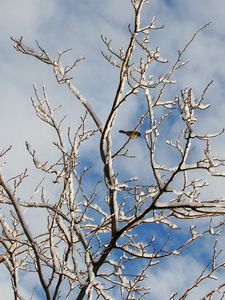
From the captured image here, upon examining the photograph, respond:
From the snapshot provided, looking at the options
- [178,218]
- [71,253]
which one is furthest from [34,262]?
[178,218]

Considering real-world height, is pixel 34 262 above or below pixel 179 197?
below

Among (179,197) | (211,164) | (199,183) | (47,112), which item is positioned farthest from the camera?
(47,112)

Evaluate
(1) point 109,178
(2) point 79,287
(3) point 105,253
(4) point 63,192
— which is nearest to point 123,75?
(1) point 109,178

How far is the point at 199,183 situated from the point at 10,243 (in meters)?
2.34

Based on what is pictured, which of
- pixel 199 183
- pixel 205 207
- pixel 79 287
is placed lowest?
pixel 79 287

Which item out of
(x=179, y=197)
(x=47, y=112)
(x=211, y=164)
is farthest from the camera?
(x=47, y=112)

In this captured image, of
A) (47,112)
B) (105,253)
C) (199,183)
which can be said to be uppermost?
(47,112)

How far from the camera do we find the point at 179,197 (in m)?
5.57

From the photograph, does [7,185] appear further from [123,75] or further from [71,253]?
[123,75]

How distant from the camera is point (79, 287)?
5.67 meters

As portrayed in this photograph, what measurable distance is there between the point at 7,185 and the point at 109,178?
3.87ft

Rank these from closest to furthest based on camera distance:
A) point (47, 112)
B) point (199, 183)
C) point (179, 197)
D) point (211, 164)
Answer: point (211, 164) → point (179, 197) → point (199, 183) → point (47, 112)

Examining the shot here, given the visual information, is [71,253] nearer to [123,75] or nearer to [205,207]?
[205,207]

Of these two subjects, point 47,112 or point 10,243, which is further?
point 47,112
